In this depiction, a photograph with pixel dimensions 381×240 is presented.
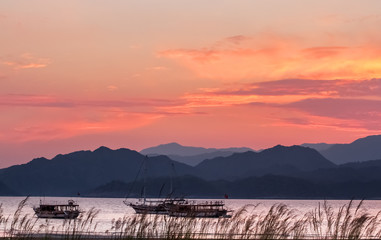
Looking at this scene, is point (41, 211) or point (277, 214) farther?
point (41, 211)

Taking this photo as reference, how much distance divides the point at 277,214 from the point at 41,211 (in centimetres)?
15985

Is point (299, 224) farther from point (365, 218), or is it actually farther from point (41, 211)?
point (41, 211)

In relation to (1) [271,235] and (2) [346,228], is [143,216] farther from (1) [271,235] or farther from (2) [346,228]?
(2) [346,228]

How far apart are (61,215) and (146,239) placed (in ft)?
545

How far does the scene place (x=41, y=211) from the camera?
586 ft

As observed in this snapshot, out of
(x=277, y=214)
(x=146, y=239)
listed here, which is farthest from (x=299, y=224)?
(x=146, y=239)

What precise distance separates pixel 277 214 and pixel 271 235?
39.0 inches

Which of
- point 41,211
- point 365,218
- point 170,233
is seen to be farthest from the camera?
point 41,211

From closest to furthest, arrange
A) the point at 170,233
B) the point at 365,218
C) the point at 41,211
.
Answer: the point at 365,218
the point at 170,233
the point at 41,211

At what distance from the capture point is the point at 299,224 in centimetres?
2716

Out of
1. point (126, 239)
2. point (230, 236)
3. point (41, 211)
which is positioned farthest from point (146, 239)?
point (41, 211)

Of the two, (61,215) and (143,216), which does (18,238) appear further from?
(61,215)

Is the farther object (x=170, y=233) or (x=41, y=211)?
(x=41, y=211)

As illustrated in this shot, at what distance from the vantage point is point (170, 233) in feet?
89.4
